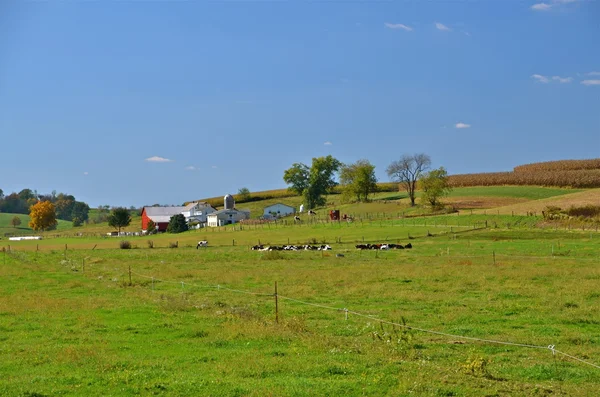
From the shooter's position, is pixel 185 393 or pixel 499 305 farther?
pixel 499 305

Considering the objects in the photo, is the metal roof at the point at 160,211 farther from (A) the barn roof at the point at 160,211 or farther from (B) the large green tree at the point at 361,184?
(B) the large green tree at the point at 361,184

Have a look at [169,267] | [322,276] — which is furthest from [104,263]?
[322,276]

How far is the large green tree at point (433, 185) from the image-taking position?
107250 mm

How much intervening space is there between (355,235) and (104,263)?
34.7 metres

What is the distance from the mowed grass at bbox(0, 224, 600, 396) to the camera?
13.1 m

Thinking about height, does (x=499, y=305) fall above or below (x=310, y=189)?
below

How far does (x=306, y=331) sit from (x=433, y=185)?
91161mm

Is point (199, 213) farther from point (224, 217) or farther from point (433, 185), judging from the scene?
point (433, 185)

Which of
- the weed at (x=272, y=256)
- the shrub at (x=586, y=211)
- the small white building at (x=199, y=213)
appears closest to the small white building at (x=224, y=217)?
the small white building at (x=199, y=213)

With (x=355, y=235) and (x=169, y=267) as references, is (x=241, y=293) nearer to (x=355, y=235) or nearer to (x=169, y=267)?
(x=169, y=267)

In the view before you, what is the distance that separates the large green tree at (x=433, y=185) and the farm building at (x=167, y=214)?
54583 millimetres

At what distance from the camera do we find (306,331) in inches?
732

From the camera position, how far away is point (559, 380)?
44.0 ft

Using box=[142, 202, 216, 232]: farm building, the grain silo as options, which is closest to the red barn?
box=[142, 202, 216, 232]: farm building
